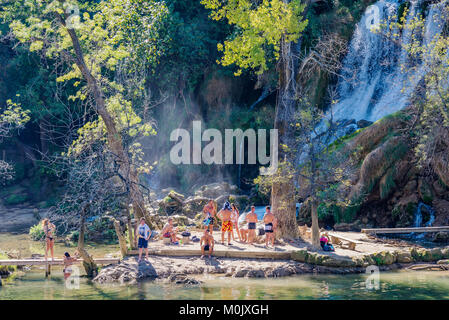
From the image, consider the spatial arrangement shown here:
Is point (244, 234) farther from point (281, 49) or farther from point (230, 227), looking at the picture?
point (281, 49)

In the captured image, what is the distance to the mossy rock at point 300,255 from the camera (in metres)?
17.3

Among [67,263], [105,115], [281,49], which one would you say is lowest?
[67,263]

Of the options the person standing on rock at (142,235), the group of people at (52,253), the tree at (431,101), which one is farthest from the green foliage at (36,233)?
the tree at (431,101)

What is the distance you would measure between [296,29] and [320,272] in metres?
8.72

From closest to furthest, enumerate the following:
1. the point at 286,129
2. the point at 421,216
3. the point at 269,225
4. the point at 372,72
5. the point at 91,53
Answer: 1. the point at 269,225
2. the point at 286,129
3. the point at 91,53
4. the point at 421,216
5. the point at 372,72

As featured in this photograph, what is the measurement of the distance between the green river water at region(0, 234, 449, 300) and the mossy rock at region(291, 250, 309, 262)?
99cm

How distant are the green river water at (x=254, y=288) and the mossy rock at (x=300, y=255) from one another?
3.24ft

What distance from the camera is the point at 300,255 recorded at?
17375mm

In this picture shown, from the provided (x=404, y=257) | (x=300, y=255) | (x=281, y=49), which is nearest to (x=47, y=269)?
(x=300, y=255)

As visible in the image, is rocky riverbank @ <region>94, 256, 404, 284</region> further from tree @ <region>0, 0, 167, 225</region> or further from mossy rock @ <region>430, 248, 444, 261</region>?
tree @ <region>0, 0, 167, 225</region>

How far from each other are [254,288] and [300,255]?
3.04 meters
